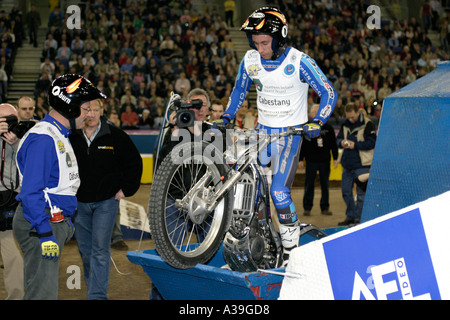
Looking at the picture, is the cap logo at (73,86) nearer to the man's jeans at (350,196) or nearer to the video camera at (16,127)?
the video camera at (16,127)

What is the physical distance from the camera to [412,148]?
530cm

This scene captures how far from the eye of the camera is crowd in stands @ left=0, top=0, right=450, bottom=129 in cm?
1883

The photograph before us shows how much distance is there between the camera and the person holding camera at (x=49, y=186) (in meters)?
4.20

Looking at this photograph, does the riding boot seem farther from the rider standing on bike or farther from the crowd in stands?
the crowd in stands

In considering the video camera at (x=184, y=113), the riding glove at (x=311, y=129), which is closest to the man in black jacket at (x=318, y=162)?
the riding glove at (x=311, y=129)

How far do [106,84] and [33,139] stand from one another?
14.5m

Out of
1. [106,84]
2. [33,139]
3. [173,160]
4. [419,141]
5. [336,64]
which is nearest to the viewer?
A: [33,139]

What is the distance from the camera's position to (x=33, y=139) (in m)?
4.30

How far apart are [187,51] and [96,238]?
53.8ft

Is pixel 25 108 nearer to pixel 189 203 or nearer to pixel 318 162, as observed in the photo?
pixel 189 203

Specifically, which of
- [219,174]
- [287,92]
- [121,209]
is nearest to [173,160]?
[219,174]

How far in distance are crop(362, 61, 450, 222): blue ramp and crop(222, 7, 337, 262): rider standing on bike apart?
570mm

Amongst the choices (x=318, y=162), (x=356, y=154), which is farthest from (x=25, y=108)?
(x=318, y=162)

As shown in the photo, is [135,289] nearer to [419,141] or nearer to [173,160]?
[173,160]
